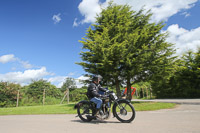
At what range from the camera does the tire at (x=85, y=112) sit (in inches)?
210

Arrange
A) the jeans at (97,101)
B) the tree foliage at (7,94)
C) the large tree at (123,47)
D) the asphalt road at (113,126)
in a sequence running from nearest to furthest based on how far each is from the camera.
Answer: the asphalt road at (113,126) < the jeans at (97,101) < the large tree at (123,47) < the tree foliage at (7,94)

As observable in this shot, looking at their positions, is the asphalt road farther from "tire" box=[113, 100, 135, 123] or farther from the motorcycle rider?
the motorcycle rider

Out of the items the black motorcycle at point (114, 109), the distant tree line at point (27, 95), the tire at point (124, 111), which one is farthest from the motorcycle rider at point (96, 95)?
the distant tree line at point (27, 95)

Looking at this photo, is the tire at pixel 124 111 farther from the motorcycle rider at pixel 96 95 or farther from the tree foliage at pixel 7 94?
the tree foliage at pixel 7 94

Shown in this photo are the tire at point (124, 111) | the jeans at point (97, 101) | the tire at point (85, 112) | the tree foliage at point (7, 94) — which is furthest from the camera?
the tree foliage at point (7, 94)

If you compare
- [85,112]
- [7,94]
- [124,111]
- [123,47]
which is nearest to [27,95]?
[7,94]

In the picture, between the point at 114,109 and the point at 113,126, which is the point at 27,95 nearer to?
the point at 114,109

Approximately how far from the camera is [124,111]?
16.0 feet

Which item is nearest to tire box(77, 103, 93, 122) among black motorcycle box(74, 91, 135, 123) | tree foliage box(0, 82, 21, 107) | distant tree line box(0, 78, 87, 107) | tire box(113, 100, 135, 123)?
black motorcycle box(74, 91, 135, 123)

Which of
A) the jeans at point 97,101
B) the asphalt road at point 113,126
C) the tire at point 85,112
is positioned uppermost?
the jeans at point 97,101

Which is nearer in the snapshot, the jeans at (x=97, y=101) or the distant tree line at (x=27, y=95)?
the jeans at (x=97, y=101)

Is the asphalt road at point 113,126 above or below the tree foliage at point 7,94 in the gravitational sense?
below

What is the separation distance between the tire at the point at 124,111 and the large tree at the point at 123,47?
6343mm

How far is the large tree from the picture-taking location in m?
11.5
